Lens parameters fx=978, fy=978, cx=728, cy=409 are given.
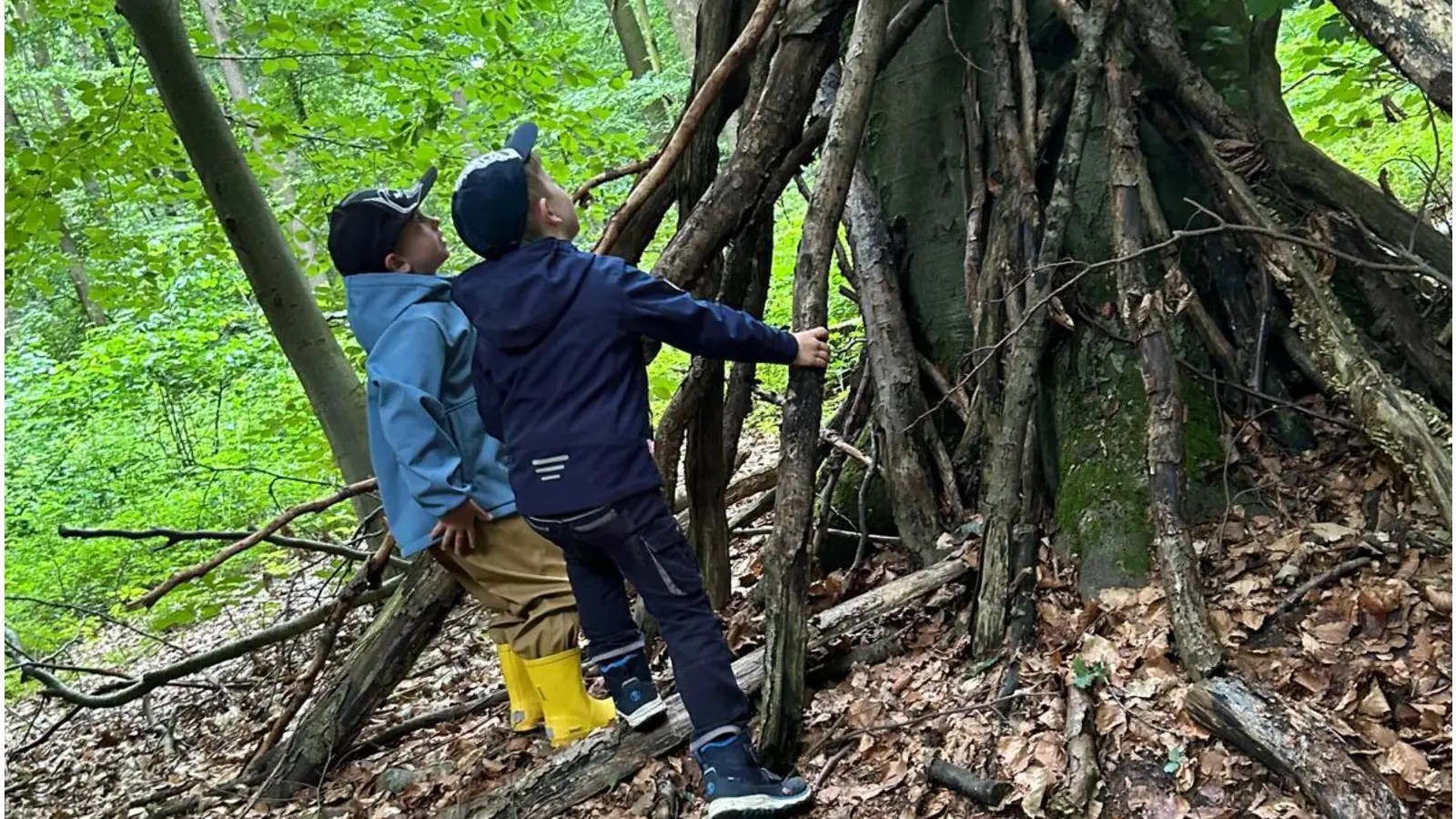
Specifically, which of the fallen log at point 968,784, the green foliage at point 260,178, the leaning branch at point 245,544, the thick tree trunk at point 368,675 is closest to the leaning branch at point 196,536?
the leaning branch at point 245,544

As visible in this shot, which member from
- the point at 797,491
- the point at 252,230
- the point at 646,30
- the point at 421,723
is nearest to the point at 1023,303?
the point at 797,491

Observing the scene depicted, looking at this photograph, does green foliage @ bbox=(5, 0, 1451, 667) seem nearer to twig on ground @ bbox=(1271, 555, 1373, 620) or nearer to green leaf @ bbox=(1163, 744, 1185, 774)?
green leaf @ bbox=(1163, 744, 1185, 774)

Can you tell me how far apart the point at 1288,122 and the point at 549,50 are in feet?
15.3

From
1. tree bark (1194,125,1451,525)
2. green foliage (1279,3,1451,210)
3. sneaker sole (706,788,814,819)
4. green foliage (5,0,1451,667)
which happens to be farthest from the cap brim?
green foliage (1279,3,1451,210)

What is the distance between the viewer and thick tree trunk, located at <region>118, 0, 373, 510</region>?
194 inches

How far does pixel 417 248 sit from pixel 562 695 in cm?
144

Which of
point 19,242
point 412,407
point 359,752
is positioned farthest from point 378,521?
point 19,242

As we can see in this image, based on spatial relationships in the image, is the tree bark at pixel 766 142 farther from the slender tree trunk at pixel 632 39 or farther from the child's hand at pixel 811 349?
the slender tree trunk at pixel 632 39

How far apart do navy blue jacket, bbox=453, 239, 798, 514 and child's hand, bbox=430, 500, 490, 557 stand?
0.27m

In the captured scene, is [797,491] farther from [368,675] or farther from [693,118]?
[368,675]

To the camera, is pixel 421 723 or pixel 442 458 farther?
pixel 421 723

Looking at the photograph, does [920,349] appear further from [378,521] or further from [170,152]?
[170,152]

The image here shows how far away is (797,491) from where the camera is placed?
9.12 feet

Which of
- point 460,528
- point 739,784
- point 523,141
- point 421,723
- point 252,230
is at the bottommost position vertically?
point 421,723
